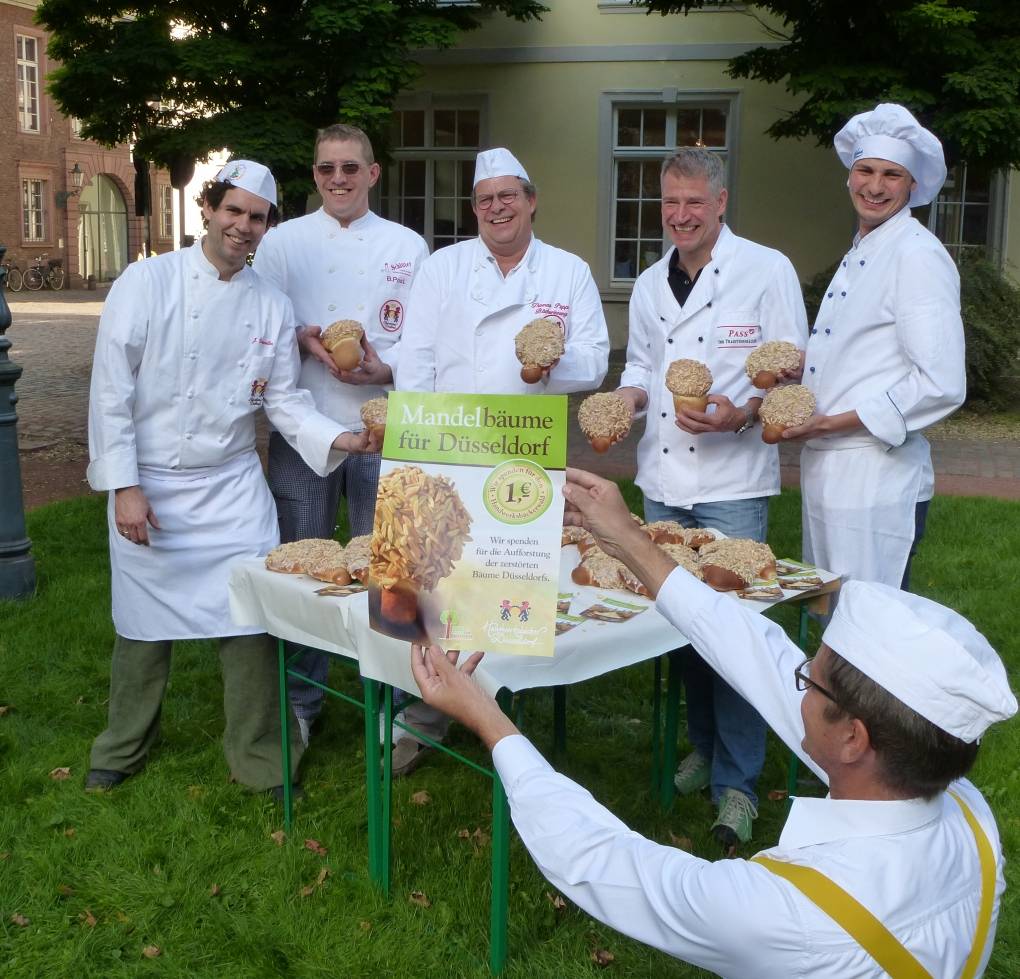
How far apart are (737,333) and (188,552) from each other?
180 centimetres

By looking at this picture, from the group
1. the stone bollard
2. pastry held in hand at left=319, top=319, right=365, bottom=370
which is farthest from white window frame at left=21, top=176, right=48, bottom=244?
pastry held in hand at left=319, top=319, right=365, bottom=370

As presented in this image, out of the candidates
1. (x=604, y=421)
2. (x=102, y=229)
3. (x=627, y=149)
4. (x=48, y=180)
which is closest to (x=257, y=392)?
(x=604, y=421)

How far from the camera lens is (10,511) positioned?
581 centimetres

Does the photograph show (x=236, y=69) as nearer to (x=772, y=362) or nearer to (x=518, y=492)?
(x=772, y=362)

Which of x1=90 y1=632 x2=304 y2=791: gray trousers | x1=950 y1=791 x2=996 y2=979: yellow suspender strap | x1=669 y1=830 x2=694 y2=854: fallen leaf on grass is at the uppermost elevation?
x1=950 y1=791 x2=996 y2=979: yellow suspender strap

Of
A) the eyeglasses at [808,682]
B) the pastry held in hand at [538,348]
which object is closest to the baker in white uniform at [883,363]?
the pastry held in hand at [538,348]

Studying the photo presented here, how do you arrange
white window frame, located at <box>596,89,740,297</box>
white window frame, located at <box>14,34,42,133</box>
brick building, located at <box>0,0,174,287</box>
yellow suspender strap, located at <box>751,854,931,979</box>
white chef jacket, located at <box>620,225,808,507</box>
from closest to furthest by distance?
yellow suspender strap, located at <box>751,854,931,979</box> → white chef jacket, located at <box>620,225,808,507</box> → white window frame, located at <box>596,89,740,297</box> → brick building, located at <box>0,0,174,287</box> → white window frame, located at <box>14,34,42,133</box>

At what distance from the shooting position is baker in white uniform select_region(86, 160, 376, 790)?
3418mm

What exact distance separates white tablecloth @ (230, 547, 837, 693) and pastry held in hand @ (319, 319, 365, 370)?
733 millimetres

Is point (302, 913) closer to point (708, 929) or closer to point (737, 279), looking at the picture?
point (708, 929)

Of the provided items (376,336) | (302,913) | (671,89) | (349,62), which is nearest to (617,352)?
(671,89)

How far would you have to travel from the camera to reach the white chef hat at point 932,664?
1.51 meters

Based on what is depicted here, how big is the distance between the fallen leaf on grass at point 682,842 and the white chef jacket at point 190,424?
1.46m

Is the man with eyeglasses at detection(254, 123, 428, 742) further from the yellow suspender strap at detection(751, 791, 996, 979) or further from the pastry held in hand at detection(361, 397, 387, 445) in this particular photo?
the yellow suspender strap at detection(751, 791, 996, 979)
